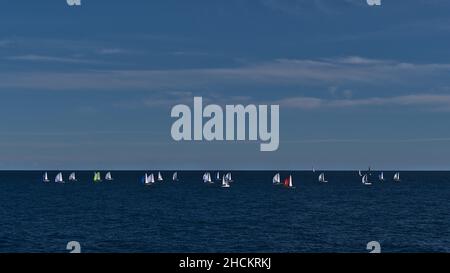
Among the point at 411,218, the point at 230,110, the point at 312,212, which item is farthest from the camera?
the point at 312,212

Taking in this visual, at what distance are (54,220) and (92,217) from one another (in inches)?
343

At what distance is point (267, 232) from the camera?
252 ft

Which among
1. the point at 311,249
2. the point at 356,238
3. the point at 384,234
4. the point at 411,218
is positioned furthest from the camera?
the point at 411,218

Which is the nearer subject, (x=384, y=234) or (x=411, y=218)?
(x=384, y=234)

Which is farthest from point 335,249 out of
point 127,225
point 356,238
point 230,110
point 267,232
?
point 230,110

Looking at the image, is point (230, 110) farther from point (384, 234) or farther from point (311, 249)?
point (384, 234)
